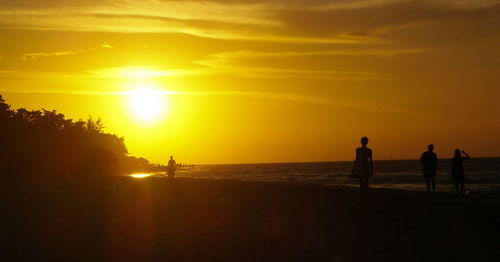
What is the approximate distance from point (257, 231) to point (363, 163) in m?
7.27

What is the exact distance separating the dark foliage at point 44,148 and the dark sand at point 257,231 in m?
34.1

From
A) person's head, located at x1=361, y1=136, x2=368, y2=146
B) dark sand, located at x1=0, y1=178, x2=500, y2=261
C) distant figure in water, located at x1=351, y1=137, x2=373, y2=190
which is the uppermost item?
person's head, located at x1=361, y1=136, x2=368, y2=146

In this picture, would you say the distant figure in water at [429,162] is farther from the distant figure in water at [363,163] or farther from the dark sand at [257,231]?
the distant figure in water at [363,163]

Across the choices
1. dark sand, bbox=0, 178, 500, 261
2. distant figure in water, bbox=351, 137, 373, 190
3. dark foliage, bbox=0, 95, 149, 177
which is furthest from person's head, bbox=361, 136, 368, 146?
dark foliage, bbox=0, 95, 149, 177

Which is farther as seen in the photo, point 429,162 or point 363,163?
point 429,162

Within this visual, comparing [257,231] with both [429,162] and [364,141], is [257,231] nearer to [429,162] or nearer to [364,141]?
[364,141]

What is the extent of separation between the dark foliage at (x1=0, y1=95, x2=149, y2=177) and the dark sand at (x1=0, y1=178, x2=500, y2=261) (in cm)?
3410

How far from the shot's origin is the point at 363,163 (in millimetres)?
22266

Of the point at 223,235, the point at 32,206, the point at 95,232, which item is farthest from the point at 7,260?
the point at 32,206

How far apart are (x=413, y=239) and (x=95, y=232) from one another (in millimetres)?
7393

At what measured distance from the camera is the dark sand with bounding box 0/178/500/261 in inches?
508

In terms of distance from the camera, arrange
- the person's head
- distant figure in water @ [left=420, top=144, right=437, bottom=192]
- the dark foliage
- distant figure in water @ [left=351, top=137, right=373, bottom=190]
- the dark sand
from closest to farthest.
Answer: the dark sand < the person's head < distant figure in water @ [left=351, top=137, right=373, bottom=190] < distant figure in water @ [left=420, top=144, right=437, bottom=192] < the dark foliage

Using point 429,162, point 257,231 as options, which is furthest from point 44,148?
point 257,231

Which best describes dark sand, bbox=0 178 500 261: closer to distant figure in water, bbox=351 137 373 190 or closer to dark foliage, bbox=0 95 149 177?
distant figure in water, bbox=351 137 373 190
